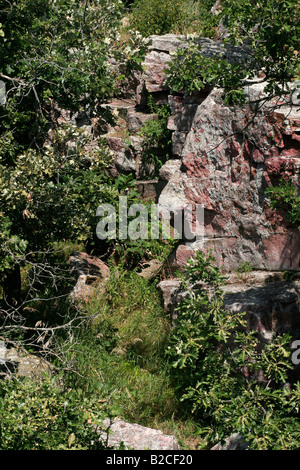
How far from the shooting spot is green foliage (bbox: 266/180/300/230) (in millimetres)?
5734

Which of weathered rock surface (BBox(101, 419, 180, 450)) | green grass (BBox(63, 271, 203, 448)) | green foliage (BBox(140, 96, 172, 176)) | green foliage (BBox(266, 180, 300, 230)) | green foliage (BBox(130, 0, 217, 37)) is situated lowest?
weathered rock surface (BBox(101, 419, 180, 450))

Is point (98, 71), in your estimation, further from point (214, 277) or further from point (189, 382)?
point (189, 382)

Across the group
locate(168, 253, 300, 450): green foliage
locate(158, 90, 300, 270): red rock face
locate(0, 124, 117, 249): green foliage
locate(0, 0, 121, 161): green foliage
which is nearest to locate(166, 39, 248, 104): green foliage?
locate(0, 0, 121, 161): green foliage

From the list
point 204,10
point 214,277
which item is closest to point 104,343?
point 214,277

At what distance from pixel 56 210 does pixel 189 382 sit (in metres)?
2.28

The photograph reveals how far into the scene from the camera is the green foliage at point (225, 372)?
524 centimetres

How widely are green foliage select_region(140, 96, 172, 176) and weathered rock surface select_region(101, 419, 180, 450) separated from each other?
483 cm

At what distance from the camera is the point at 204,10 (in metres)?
11.5

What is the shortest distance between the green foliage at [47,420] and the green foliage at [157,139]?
17.4ft

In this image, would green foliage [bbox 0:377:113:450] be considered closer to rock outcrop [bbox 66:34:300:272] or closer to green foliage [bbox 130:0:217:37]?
rock outcrop [bbox 66:34:300:272]

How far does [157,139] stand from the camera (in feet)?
29.9

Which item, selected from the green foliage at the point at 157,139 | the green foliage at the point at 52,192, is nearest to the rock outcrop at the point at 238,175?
the green foliage at the point at 157,139

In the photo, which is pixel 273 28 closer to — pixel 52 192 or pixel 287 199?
pixel 287 199

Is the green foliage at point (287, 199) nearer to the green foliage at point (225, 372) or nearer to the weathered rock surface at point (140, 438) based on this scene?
the green foliage at point (225, 372)
